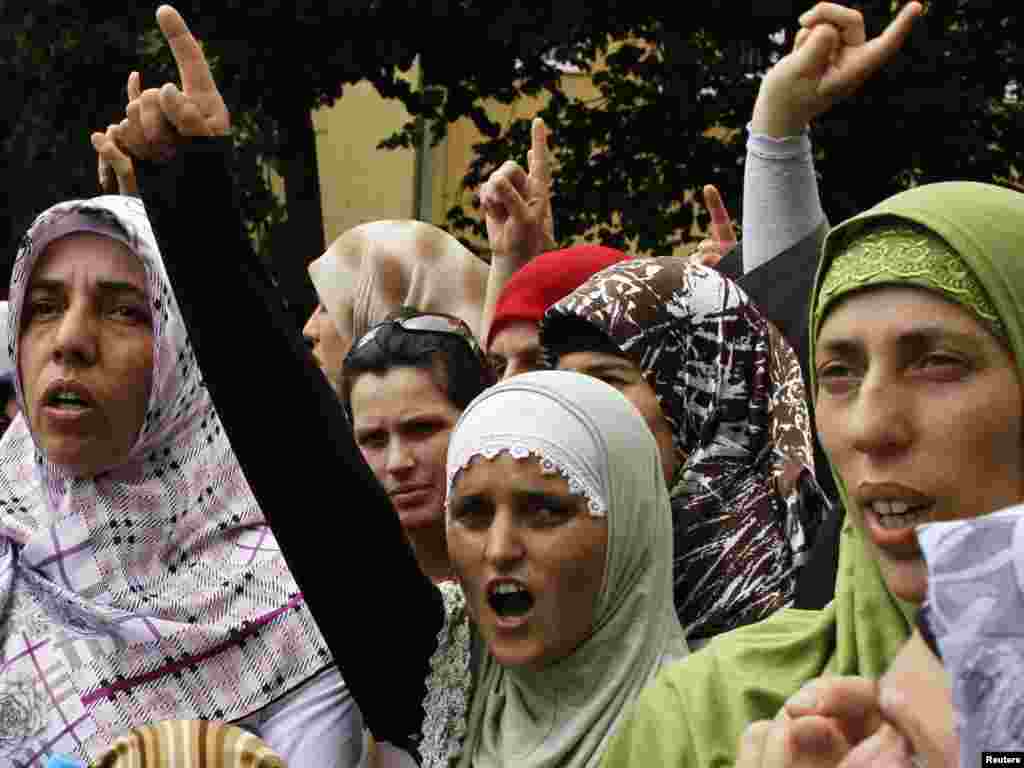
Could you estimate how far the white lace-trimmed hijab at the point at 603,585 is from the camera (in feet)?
10.5

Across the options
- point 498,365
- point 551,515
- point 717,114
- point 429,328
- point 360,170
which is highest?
point 360,170

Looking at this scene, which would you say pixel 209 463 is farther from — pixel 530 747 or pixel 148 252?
pixel 530 747

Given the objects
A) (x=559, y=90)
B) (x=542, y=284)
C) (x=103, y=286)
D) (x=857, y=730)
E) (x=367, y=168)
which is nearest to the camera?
(x=857, y=730)

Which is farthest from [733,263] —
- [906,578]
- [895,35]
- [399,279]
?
[906,578]

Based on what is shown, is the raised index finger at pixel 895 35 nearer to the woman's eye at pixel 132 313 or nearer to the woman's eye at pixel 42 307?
the woman's eye at pixel 132 313

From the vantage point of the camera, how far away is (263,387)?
325 cm

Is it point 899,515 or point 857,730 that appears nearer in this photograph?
point 857,730

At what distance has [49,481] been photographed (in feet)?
12.3

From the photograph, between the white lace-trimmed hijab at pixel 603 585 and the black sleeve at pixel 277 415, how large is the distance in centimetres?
22

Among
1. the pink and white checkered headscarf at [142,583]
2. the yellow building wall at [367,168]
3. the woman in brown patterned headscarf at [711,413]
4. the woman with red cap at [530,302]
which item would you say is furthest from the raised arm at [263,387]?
the yellow building wall at [367,168]

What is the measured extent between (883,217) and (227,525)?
1521 mm

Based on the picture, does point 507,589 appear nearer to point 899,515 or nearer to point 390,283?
point 899,515

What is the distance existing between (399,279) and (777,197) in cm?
159

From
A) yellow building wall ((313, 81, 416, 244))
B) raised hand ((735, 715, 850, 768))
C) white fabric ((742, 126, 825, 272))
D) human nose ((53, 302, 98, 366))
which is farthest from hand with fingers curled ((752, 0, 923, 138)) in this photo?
yellow building wall ((313, 81, 416, 244))
